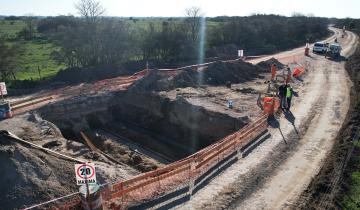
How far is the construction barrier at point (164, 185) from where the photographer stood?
1103cm

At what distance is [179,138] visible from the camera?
22609 millimetres

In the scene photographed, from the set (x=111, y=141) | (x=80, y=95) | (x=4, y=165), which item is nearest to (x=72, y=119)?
(x=80, y=95)

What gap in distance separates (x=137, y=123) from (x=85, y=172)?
15.8m

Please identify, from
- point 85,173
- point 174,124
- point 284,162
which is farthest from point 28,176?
point 174,124

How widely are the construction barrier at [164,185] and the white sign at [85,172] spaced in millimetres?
1367

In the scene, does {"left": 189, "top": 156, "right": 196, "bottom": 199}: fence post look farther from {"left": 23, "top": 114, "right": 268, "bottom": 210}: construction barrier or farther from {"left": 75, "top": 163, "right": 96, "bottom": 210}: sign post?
{"left": 75, "top": 163, "right": 96, "bottom": 210}: sign post

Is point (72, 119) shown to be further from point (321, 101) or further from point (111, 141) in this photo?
point (321, 101)

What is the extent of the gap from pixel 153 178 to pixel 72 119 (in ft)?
43.8

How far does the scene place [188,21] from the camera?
46.8 m

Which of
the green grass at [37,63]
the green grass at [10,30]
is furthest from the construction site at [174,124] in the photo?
the green grass at [10,30]

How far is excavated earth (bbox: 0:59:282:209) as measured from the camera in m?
12.7

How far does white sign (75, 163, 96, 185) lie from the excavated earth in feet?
8.42

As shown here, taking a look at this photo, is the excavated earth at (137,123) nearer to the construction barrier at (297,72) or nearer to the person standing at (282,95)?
the person standing at (282,95)

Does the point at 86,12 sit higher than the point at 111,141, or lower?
higher
